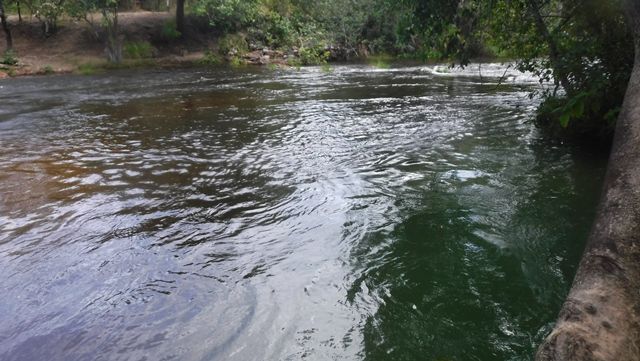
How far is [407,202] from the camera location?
6.24m

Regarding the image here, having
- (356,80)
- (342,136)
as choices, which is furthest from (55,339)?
Answer: (356,80)

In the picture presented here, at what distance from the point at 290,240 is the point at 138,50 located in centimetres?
2930

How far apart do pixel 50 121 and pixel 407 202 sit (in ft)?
35.0

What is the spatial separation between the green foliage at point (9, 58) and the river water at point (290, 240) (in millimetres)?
18186

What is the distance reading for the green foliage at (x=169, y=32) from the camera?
3216 cm

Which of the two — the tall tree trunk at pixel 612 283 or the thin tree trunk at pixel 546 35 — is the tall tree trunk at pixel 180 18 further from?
the tall tree trunk at pixel 612 283

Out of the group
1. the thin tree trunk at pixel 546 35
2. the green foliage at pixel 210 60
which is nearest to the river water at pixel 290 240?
the thin tree trunk at pixel 546 35

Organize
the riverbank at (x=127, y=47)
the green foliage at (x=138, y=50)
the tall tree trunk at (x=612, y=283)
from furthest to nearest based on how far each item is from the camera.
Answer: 1. the green foliage at (x=138, y=50)
2. the riverbank at (x=127, y=47)
3. the tall tree trunk at (x=612, y=283)

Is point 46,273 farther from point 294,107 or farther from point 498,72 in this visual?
point 498,72

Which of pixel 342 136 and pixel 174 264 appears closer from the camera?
pixel 174 264

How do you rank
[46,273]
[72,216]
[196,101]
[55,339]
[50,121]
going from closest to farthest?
1. [55,339]
2. [46,273]
3. [72,216]
4. [50,121]
5. [196,101]

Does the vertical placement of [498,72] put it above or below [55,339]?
above

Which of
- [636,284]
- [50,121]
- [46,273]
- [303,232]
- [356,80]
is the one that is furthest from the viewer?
[356,80]

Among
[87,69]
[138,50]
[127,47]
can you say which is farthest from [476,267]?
[127,47]
